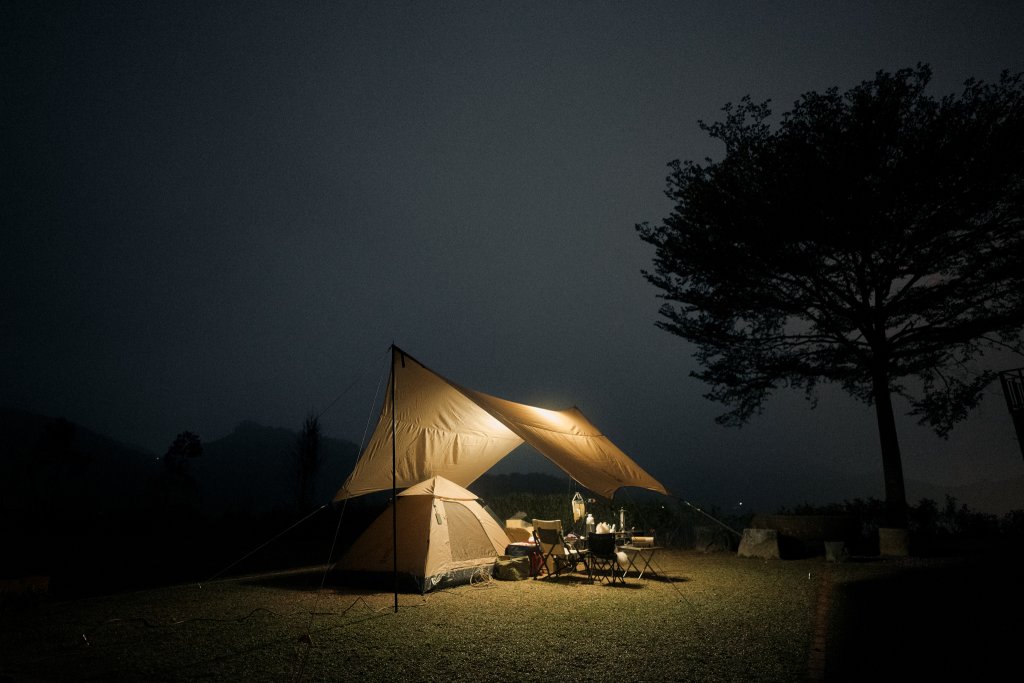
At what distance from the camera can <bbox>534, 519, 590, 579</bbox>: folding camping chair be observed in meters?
7.43

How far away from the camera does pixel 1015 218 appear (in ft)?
31.9

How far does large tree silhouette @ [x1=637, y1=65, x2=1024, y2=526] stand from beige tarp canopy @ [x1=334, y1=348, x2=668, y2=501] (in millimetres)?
4572

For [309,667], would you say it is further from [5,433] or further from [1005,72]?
[5,433]

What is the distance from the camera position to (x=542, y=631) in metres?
4.54

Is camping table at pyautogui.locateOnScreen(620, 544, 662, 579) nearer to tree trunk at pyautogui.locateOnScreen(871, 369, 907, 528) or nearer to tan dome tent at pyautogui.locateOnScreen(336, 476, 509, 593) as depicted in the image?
tan dome tent at pyautogui.locateOnScreen(336, 476, 509, 593)

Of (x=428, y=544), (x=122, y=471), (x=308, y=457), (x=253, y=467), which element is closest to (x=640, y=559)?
(x=428, y=544)

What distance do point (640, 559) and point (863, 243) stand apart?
6908 mm

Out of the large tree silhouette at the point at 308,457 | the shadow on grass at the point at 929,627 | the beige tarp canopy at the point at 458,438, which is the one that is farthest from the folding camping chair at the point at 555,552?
the large tree silhouette at the point at 308,457

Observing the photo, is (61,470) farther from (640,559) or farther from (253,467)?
(253,467)

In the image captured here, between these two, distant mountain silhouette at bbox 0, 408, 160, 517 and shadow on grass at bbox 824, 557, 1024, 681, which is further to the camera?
distant mountain silhouette at bbox 0, 408, 160, 517

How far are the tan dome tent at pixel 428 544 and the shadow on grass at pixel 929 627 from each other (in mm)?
3922

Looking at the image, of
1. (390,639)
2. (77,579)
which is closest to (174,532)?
(77,579)

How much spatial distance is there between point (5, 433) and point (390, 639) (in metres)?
79.5

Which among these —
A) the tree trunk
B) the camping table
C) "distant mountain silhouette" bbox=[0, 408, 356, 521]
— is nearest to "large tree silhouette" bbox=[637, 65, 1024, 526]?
the tree trunk
